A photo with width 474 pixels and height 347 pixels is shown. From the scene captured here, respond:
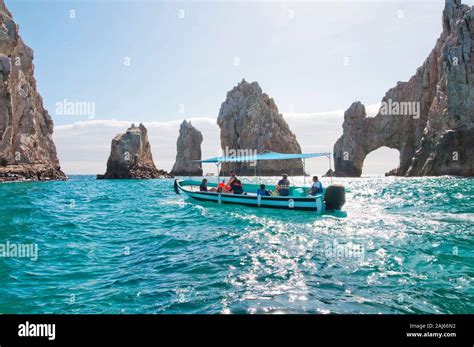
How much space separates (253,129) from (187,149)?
3432 centimetres

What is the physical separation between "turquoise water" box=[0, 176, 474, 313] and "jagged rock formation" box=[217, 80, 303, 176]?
118m

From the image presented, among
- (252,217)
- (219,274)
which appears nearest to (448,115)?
(252,217)

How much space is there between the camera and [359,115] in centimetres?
12150

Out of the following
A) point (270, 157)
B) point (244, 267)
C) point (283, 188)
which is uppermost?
point (270, 157)

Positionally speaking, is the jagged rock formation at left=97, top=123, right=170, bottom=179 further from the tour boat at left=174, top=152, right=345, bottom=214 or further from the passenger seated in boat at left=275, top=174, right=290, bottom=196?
the passenger seated in boat at left=275, top=174, right=290, bottom=196

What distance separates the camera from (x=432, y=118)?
8338 cm

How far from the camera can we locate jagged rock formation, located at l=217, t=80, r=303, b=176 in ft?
458

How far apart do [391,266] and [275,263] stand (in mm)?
3405

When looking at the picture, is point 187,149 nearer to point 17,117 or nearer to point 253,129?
point 253,129

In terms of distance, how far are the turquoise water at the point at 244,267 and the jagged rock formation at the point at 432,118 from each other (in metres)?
65.2

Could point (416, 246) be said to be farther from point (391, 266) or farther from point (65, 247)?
point (65, 247)

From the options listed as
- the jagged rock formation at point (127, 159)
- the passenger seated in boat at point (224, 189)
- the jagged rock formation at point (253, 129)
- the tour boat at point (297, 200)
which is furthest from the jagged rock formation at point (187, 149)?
the tour boat at point (297, 200)

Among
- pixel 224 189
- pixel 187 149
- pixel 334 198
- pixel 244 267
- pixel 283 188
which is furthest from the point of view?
pixel 187 149

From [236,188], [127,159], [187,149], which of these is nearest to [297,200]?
[236,188]
